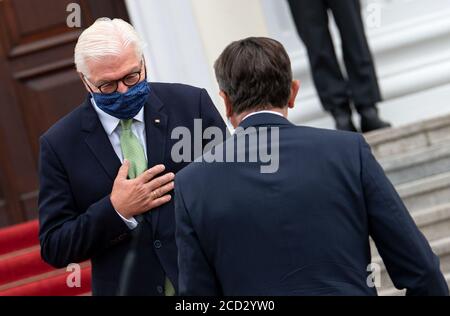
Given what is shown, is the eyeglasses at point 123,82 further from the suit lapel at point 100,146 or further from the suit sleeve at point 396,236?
the suit sleeve at point 396,236

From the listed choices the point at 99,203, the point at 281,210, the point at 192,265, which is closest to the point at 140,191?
the point at 99,203

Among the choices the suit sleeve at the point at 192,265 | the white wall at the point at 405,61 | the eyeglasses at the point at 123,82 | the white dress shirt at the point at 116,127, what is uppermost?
the eyeglasses at the point at 123,82

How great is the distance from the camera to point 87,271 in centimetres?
520

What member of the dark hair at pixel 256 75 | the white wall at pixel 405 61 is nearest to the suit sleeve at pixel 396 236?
the dark hair at pixel 256 75

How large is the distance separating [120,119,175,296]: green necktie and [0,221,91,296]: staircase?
6.91 ft

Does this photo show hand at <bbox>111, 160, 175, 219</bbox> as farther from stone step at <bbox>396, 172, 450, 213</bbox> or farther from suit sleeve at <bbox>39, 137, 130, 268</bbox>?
stone step at <bbox>396, 172, 450, 213</bbox>

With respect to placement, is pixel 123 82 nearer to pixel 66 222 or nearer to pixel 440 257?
pixel 66 222

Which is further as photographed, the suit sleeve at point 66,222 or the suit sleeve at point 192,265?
the suit sleeve at point 66,222

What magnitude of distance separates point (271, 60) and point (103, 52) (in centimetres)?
60

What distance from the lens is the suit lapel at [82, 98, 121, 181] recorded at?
9.81ft

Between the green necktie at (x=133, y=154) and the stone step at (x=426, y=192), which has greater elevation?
the green necktie at (x=133, y=154)

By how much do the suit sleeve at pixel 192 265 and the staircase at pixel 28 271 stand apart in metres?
2.61

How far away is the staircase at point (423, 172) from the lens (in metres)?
4.75

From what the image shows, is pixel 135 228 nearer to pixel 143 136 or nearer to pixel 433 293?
pixel 143 136
